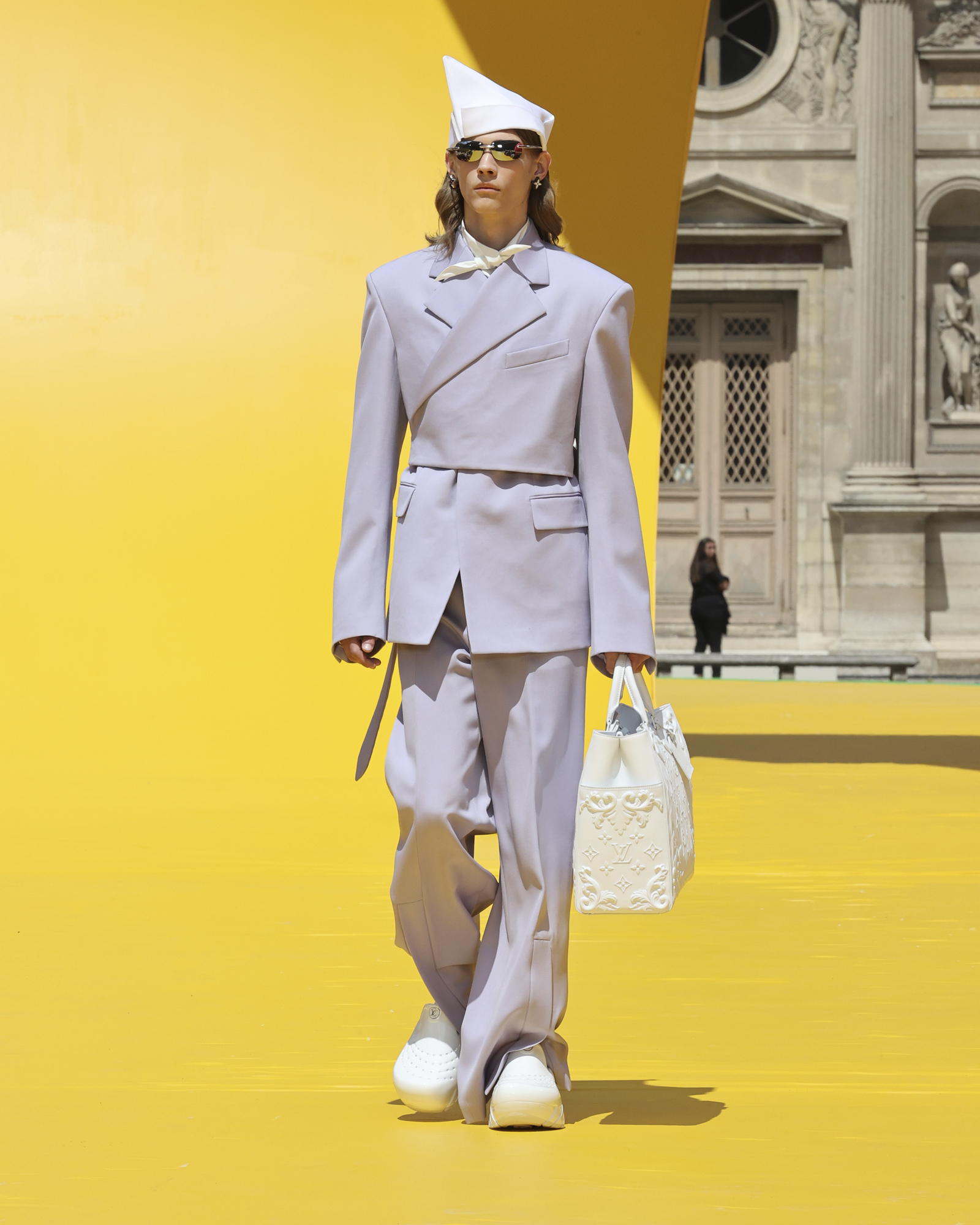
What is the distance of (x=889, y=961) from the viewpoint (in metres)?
4.48

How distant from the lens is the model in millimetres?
2984

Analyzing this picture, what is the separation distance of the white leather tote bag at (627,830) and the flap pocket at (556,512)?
0.37 meters

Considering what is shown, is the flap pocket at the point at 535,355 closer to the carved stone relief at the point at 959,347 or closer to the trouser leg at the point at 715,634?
the trouser leg at the point at 715,634

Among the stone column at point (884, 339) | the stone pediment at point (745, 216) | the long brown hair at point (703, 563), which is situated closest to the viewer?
the long brown hair at point (703, 563)

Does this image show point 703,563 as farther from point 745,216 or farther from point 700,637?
point 745,216

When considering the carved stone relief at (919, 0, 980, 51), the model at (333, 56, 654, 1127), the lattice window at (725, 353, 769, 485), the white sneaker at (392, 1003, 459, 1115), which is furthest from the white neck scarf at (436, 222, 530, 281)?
the carved stone relief at (919, 0, 980, 51)

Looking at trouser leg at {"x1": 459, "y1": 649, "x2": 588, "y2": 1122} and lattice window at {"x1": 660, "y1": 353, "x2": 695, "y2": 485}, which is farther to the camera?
lattice window at {"x1": 660, "y1": 353, "x2": 695, "y2": 485}

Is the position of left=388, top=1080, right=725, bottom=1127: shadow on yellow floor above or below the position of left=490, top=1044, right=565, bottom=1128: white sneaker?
below

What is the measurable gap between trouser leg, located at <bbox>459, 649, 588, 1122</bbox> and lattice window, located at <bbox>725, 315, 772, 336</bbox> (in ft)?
57.3

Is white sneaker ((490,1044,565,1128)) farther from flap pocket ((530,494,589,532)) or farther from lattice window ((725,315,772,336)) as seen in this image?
lattice window ((725,315,772,336))

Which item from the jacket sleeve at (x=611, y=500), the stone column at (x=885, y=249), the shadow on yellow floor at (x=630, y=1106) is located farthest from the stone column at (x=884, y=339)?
the jacket sleeve at (x=611, y=500)

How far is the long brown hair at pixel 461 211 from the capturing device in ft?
10.4

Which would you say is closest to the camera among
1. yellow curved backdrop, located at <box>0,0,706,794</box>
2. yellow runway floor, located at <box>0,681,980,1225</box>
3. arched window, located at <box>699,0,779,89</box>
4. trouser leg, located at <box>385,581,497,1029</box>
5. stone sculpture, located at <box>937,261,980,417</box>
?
yellow runway floor, located at <box>0,681,980,1225</box>

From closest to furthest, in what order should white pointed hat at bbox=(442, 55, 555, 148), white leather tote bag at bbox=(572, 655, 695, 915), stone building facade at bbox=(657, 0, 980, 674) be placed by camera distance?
white leather tote bag at bbox=(572, 655, 695, 915) → white pointed hat at bbox=(442, 55, 555, 148) → stone building facade at bbox=(657, 0, 980, 674)
